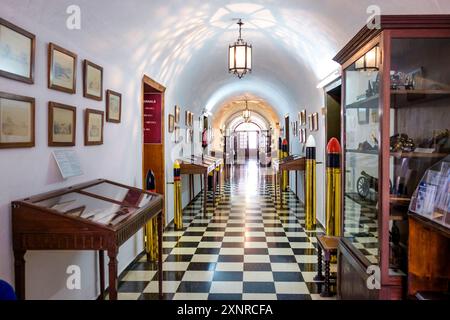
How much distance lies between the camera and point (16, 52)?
8.22 feet

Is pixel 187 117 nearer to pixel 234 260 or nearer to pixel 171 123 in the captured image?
pixel 171 123

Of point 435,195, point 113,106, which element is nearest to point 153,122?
point 113,106

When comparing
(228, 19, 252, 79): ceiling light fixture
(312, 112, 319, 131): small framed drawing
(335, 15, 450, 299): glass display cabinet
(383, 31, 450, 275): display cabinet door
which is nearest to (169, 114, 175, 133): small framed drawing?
(228, 19, 252, 79): ceiling light fixture

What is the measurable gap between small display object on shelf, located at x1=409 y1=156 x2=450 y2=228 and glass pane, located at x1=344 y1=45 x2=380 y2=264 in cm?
27

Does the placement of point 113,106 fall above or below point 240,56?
below

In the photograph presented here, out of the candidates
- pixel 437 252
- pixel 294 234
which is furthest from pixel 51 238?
pixel 294 234

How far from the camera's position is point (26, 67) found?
A: 103 inches

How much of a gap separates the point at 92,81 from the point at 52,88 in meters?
0.79

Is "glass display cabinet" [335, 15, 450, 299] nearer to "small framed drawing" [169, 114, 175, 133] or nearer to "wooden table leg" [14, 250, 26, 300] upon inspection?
"wooden table leg" [14, 250, 26, 300]

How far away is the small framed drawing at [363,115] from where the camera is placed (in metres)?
3.07

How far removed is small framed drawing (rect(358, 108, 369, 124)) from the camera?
3066 mm

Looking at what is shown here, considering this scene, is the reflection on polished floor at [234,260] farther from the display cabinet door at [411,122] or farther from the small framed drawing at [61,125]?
the small framed drawing at [61,125]
